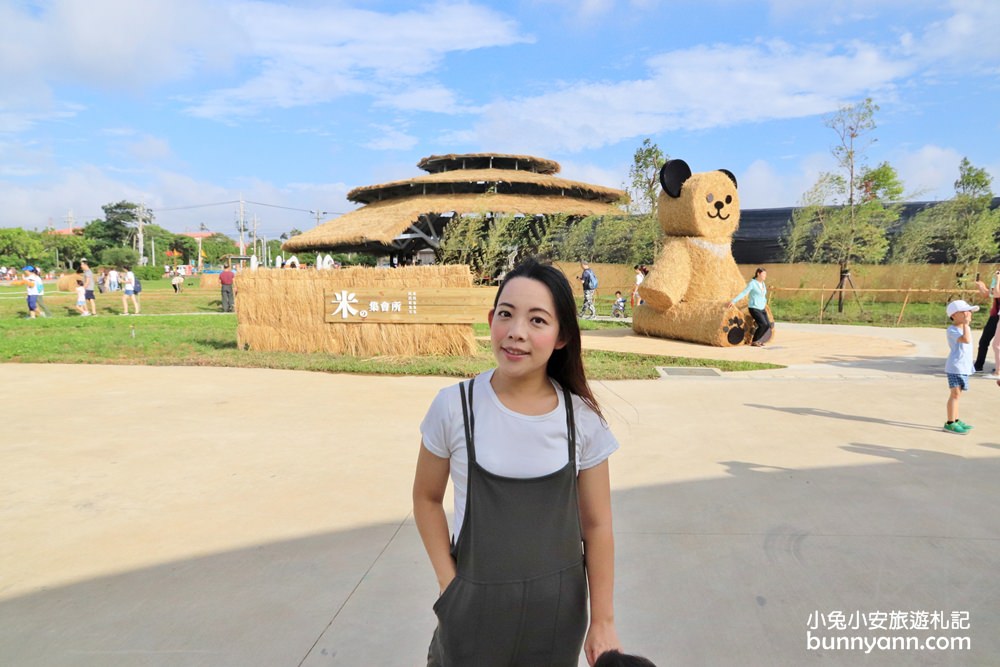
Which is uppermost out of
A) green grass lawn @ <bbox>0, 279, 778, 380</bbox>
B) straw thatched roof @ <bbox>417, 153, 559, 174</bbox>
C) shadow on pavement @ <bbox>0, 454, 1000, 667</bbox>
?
straw thatched roof @ <bbox>417, 153, 559, 174</bbox>

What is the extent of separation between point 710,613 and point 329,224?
24.5 m

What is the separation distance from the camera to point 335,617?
2.55 metres

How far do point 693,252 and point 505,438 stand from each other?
11113 mm

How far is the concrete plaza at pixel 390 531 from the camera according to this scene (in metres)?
2.44

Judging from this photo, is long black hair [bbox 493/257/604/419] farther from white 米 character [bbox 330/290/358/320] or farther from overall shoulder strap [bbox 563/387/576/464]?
white 米 character [bbox 330/290/358/320]

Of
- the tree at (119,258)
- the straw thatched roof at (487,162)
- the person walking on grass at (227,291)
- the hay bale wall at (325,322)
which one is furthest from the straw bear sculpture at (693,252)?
the tree at (119,258)

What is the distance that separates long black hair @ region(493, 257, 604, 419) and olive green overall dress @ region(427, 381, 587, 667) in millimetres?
224

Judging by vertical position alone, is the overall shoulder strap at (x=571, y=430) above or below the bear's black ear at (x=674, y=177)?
below

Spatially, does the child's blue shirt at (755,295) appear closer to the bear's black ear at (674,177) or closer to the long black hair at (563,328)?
the bear's black ear at (674,177)

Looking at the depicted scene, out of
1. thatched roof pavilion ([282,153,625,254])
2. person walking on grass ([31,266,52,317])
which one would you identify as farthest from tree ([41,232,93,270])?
person walking on grass ([31,266,52,317])

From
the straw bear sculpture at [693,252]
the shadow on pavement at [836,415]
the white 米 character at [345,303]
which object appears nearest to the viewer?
the shadow on pavement at [836,415]

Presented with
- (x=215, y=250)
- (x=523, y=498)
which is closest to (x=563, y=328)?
(x=523, y=498)

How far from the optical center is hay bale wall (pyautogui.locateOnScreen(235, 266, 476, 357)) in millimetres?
9844

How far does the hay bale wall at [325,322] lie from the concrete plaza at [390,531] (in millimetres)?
3522
